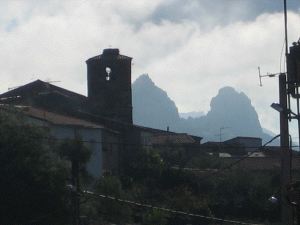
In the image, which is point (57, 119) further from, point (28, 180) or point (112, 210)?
point (28, 180)

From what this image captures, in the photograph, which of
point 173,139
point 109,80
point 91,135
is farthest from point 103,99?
point 173,139

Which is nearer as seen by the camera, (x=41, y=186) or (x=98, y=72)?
(x=41, y=186)

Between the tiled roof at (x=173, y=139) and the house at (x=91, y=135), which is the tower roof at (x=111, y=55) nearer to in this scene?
the house at (x=91, y=135)

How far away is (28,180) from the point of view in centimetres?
3316

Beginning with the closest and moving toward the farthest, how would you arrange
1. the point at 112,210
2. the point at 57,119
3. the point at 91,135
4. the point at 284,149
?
1. the point at 284,149
2. the point at 112,210
3. the point at 57,119
4. the point at 91,135

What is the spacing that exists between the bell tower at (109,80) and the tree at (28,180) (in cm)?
3917

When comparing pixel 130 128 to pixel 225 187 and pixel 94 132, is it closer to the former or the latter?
pixel 94 132

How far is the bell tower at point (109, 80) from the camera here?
74.1 metres

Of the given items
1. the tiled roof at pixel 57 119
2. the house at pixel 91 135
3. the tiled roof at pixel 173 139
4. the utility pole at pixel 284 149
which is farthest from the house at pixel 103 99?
the utility pole at pixel 284 149

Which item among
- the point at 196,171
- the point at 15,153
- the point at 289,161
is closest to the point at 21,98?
the point at 196,171

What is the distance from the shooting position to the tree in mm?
32594

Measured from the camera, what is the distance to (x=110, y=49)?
7569 centimetres

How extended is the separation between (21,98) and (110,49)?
10426 millimetres

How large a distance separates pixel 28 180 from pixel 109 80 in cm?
4190
